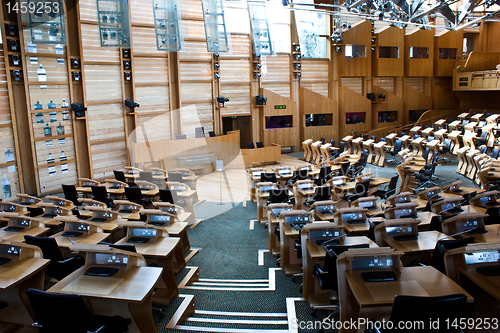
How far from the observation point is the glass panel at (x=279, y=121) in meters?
18.8

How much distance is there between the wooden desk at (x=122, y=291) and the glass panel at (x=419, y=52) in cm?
2190

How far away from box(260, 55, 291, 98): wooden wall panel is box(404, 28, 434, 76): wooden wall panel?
7769 mm

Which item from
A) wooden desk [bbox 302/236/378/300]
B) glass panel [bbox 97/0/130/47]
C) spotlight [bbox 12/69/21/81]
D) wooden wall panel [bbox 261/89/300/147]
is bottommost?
wooden desk [bbox 302/236/378/300]

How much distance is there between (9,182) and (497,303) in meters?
12.4

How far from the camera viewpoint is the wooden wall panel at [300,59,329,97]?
1948 cm

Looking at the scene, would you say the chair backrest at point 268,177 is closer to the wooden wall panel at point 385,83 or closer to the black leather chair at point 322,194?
the black leather chair at point 322,194

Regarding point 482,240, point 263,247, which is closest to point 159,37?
point 263,247

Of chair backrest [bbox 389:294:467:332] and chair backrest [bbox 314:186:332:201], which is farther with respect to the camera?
chair backrest [bbox 314:186:332:201]

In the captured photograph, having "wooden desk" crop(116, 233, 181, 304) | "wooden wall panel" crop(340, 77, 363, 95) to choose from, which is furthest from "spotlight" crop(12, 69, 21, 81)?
"wooden wall panel" crop(340, 77, 363, 95)

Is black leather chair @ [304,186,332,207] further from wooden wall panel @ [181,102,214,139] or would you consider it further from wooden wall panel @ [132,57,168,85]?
wooden wall panel @ [132,57,168,85]

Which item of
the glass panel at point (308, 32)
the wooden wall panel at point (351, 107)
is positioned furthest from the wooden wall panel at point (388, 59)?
the glass panel at point (308, 32)

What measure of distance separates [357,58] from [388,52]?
9.27ft

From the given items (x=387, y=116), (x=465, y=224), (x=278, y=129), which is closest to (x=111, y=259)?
(x=465, y=224)

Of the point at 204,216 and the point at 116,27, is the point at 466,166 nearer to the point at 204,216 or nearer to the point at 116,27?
the point at 204,216
